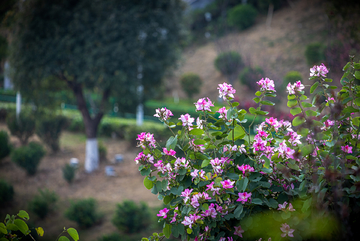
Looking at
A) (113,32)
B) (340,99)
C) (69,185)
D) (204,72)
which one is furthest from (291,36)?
(340,99)

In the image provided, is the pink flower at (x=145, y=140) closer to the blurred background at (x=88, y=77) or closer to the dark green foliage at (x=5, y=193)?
the blurred background at (x=88, y=77)

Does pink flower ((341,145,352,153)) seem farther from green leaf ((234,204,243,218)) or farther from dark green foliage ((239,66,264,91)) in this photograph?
dark green foliage ((239,66,264,91))

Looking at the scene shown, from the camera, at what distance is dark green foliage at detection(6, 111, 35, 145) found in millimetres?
8488

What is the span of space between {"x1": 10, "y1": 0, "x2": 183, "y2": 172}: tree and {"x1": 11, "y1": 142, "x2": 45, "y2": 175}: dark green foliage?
1.57 meters

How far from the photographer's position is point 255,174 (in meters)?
1.26

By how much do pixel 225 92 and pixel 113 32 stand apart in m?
5.35

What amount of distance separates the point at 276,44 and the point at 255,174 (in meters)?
21.0

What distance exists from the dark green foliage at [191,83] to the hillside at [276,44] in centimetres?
68

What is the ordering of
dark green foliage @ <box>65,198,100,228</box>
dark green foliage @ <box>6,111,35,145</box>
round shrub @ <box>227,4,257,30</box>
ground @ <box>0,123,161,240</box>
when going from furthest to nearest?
1. round shrub @ <box>227,4,257,30</box>
2. dark green foliage @ <box>6,111,35,145</box>
3. ground @ <box>0,123,161,240</box>
4. dark green foliage @ <box>65,198,100,228</box>

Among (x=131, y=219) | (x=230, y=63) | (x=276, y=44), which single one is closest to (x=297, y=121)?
(x=131, y=219)

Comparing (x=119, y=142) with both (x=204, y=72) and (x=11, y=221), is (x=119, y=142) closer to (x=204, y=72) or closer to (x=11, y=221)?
(x=11, y=221)

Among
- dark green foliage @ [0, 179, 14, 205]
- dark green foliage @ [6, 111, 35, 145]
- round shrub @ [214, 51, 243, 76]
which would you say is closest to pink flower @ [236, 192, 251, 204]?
dark green foliage @ [0, 179, 14, 205]

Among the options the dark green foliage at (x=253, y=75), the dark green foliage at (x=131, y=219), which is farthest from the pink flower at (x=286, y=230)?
the dark green foliage at (x=253, y=75)

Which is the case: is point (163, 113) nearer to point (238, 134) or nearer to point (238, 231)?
point (238, 134)
